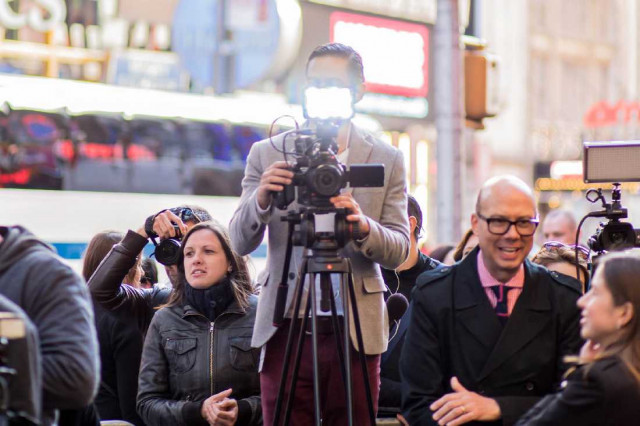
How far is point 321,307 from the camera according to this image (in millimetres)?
4812

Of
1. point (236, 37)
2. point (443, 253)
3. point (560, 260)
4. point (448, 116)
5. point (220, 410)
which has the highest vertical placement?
point (236, 37)

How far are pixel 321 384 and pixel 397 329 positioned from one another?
1.54 meters

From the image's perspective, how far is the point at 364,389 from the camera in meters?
5.12

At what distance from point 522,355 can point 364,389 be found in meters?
0.67

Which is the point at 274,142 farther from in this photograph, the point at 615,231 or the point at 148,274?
the point at 148,274

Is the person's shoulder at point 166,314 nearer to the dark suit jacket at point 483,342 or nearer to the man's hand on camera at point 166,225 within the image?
the man's hand on camera at point 166,225

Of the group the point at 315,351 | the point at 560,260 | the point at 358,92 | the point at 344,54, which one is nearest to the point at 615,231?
the point at 560,260

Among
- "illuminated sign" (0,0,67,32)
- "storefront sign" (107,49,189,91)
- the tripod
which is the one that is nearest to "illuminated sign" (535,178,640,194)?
"storefront sign" (107,49,189,91)

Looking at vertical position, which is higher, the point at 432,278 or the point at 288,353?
the point at 432,278

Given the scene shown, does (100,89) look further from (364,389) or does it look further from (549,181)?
(549,181)

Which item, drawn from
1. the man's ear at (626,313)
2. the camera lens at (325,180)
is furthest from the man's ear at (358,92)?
the man's ear at (626,313)

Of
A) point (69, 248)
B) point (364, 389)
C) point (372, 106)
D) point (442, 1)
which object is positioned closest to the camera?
point (364, 389)

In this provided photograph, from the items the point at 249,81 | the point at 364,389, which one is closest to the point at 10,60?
the point at 249,81

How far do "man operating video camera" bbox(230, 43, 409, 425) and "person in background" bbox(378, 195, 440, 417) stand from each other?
1155 millimetres
